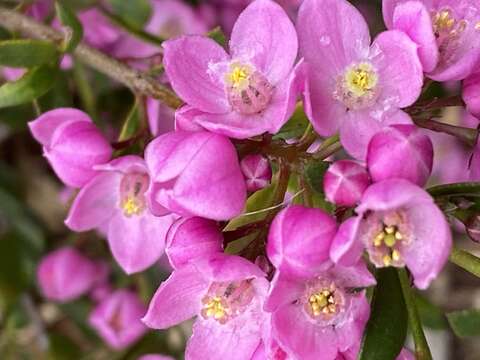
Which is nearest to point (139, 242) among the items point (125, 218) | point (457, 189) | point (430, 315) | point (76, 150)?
point (125, 218)

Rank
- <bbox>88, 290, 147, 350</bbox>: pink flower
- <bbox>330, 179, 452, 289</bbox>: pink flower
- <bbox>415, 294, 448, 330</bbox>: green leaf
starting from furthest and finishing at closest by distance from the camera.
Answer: <bbox>88, 290, 147, 350</bbox>: pink flower, <bbox>415, 294, 448, 330</bbox>: green leaf, <bbox>330, 179, 452, 289</bbox>: pink flower

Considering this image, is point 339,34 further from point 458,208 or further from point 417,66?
point 458,208

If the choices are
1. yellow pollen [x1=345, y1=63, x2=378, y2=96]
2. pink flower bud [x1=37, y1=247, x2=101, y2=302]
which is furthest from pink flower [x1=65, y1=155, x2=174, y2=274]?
pink flower bud [x1=37, y1=247, x2=101, y2=302]

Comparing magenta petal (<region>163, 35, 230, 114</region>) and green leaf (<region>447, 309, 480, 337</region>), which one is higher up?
magenta petal (<region>163, 35, 230, 114</region>)

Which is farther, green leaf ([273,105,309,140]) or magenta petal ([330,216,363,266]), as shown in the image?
green leaf ([273,105,309,140])

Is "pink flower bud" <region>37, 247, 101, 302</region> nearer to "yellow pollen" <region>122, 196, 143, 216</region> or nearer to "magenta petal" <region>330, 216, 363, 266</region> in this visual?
"yellow pollen" <region>122, 196, 143, 216</region>

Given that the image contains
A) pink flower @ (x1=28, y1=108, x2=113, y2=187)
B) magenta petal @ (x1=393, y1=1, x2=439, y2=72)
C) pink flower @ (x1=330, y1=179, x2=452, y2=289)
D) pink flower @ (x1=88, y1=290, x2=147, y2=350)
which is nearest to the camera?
pink flower @ (x1=330, y1=179, x2=452, y2=289)

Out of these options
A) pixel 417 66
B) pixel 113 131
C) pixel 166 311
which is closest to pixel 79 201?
pixel 166 311
